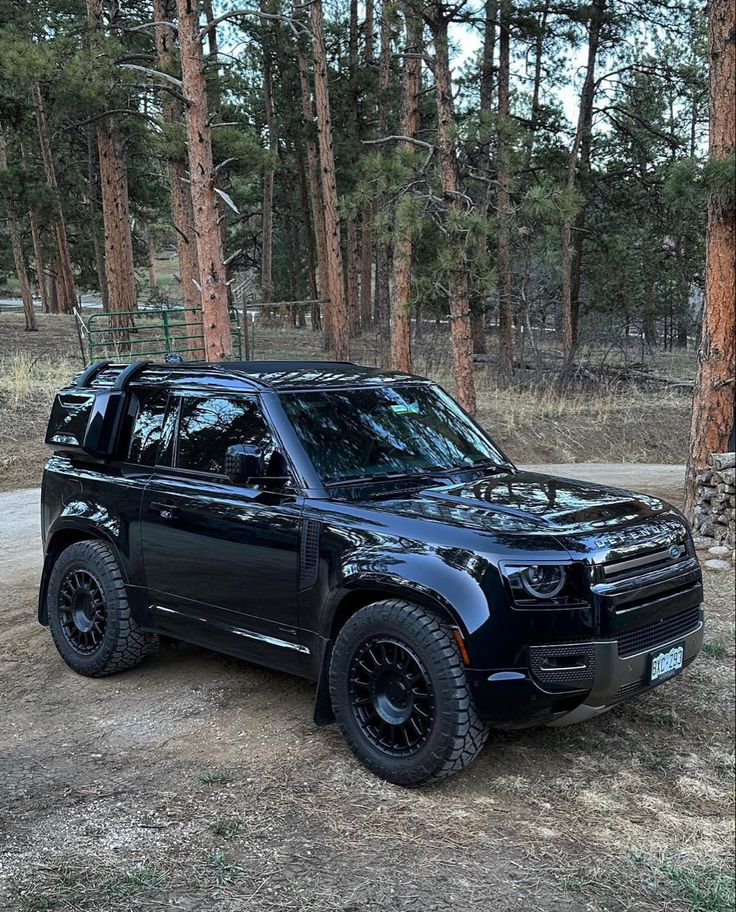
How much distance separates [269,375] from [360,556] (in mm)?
1459

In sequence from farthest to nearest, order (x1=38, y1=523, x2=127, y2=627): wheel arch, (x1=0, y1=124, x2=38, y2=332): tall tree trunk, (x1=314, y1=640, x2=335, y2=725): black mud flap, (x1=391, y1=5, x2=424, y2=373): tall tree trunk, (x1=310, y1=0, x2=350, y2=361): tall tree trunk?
(x1=0, y1=124, x2=38, y2=332): tall tree trunk, (x1=310, y1=0, x2=350, y2=361): tall tree trunk, (x1=391, y1=5, x2=424, y2=373): tall tree trunk, (x1=38, y1=523, x2=127, y2=627): wheel arch, (x1=314, y1=640, x2=335, y2=725): black mud flap

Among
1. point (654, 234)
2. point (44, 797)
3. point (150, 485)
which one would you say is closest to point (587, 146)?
point (654, 234)

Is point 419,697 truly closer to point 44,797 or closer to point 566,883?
point 566,883

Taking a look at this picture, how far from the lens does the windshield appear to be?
4812 millimetres

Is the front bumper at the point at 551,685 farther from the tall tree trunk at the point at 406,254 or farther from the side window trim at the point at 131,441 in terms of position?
the tall tree trunk at the point at 406,254

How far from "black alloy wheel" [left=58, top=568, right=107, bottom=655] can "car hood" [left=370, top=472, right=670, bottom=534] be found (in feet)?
7.29

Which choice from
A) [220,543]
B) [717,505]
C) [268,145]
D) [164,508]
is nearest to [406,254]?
[717,505]

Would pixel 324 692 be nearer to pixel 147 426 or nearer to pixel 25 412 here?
pixel 147 426

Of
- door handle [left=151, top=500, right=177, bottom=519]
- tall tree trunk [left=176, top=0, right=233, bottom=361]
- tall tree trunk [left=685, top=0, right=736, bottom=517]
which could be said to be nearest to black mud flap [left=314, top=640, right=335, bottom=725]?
door handle [left=151, top=500, right=177, bottom=519]

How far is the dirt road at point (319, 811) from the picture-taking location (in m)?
3.40

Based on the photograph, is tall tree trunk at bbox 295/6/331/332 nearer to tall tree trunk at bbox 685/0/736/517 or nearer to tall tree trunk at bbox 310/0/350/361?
tall tree trunk at bbox 310/0/350/361

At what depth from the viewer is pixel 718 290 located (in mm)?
9523

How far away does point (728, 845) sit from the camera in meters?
3.80

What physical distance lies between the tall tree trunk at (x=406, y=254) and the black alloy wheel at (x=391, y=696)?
10331 millimetres
